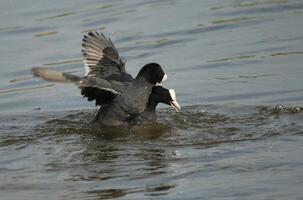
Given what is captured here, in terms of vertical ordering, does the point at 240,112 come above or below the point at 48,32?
below

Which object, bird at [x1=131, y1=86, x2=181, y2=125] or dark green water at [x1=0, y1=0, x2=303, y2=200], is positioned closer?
dark green water at [x1=0, y1=0, x2=303, y2=200]

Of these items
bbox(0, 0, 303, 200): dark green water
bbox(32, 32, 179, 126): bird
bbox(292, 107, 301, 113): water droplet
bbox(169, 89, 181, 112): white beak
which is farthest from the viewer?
bbox(169, 89, 181, 112): white beak

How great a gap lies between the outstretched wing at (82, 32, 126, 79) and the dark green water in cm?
52

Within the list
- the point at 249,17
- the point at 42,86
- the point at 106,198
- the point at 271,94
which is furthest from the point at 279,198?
the point at 249,17

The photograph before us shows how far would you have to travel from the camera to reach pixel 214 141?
7480 millimetres

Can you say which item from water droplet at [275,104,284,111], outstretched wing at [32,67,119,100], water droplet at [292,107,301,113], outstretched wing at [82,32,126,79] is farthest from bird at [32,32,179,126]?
water droplet at [292,107,301,113]

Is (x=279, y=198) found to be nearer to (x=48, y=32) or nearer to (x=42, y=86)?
(x=42, y=86)

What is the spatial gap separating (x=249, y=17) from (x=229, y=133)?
194 inches

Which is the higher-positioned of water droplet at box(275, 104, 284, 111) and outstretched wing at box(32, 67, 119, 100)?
outstretched wing at box(32, 67, 119, 100)

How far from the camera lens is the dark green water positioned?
636 centimetres

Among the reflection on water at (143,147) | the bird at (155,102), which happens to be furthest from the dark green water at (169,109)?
the bird at (155,102)

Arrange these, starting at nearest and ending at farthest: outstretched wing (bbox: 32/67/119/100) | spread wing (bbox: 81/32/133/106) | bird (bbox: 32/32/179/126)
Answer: outstretched wing (bbox: 32/67/119/100)
bird (bbox: 32/32/179/126)
spread wing (bbox: 81/32/133/106)

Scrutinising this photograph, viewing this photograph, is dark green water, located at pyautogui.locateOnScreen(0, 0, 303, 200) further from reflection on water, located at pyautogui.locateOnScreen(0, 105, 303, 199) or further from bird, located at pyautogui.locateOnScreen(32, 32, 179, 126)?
bird, located at pyautogui.locateOnScreen(32, 32, 179, 126)

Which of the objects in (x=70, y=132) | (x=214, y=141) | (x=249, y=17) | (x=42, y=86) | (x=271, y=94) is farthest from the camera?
(x=249, y=17)
